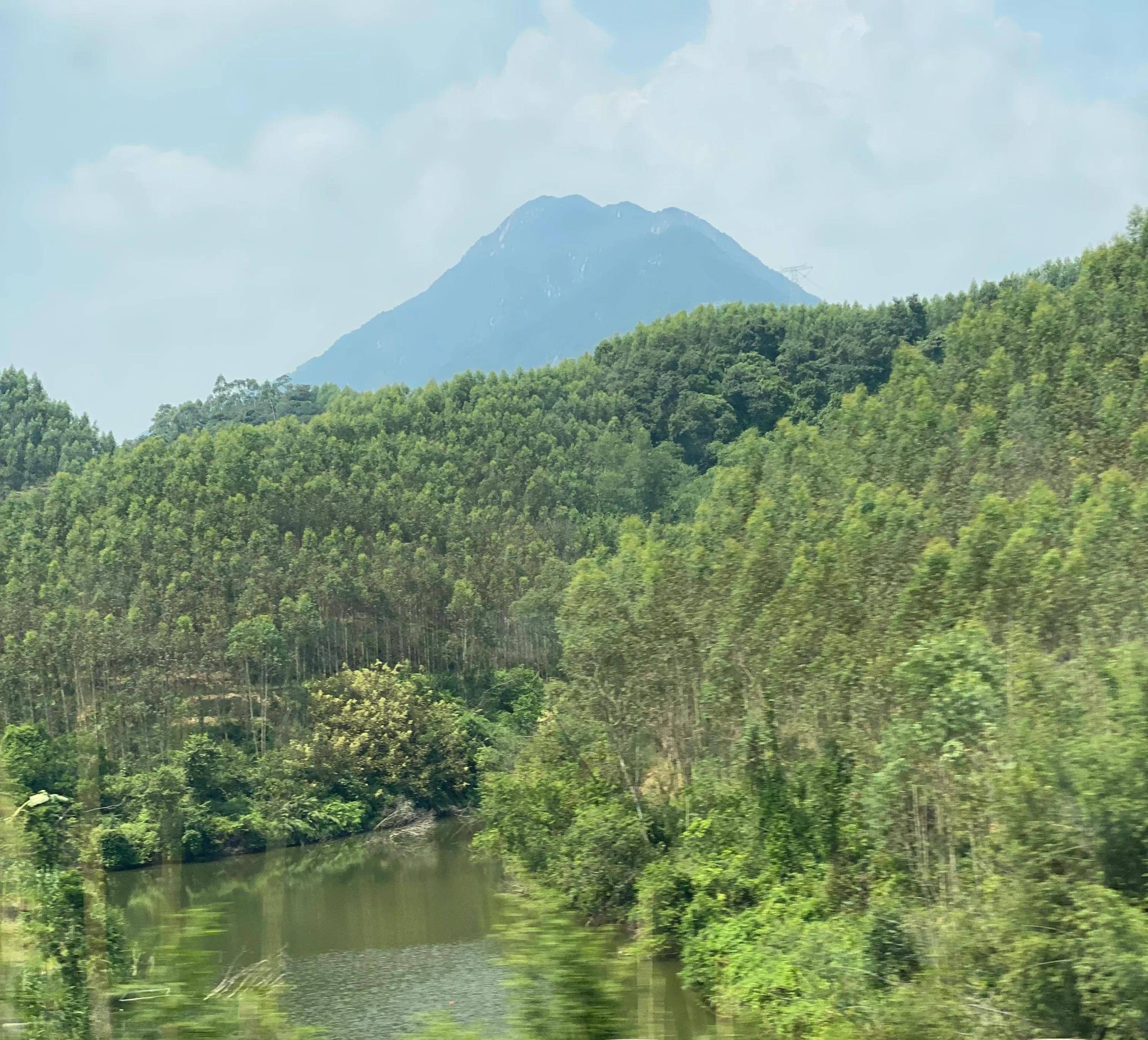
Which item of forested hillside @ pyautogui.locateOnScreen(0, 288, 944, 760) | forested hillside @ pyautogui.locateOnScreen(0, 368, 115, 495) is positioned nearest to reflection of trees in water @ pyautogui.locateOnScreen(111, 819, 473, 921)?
forested hillside @ pyautogui.locateOnScreen(0, 288, 944, 760)

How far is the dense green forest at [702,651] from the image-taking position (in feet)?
31.4

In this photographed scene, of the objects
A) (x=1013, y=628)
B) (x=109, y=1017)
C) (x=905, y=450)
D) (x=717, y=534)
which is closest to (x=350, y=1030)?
(x=109, y=1017)

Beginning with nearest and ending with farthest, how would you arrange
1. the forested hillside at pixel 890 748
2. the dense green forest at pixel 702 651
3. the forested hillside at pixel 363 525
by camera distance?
the forested hillside at pixel 890 748, the dense green forest at pixel 702 651, the forested hillside at pixel 363 525

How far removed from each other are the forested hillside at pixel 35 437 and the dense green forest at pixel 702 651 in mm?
17692

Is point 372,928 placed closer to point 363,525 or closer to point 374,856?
point 374,856

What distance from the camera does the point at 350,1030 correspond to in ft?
21.4

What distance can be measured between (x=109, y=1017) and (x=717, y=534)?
2763 cm

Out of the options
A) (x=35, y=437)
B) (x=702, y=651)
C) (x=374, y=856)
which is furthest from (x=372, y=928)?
(x=35, y=437)

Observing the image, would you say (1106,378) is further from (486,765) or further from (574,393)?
(574,393)

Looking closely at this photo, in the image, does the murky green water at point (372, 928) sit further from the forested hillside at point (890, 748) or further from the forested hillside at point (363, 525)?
the forested hillside at point (363, 525)

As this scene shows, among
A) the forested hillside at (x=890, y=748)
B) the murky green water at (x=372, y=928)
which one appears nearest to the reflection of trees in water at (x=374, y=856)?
the murky green water at (x=372, y=928)

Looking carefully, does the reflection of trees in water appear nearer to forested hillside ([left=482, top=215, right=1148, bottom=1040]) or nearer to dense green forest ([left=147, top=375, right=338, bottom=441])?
forested hillside ([left=482, top=215, right=1148, bottom=1040])

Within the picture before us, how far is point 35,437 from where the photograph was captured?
63562 millimetres

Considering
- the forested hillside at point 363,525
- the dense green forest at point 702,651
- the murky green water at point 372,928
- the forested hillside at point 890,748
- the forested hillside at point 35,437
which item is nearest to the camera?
the murky green water at point 372,928
